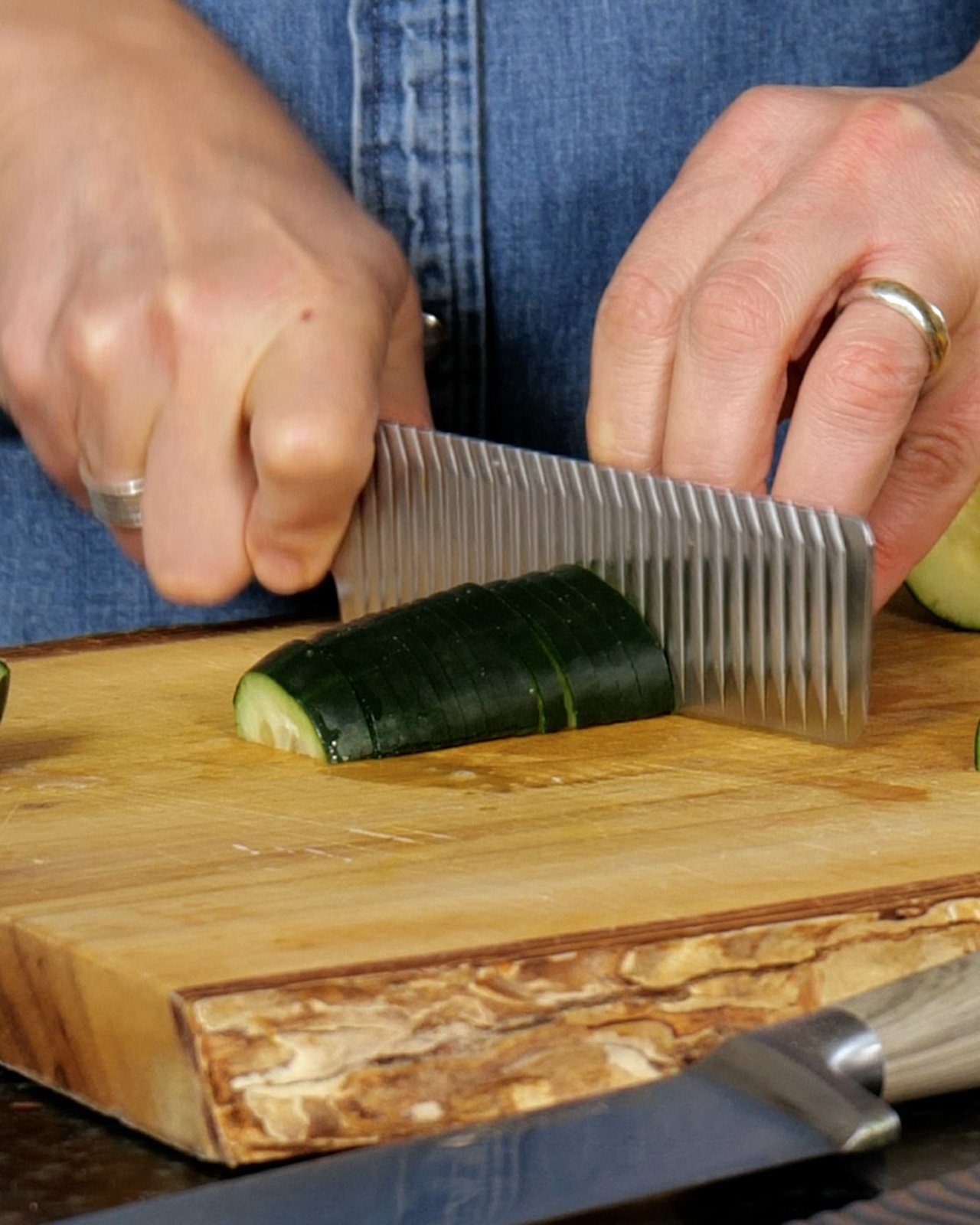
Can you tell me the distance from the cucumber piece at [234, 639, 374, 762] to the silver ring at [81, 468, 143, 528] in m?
0.37

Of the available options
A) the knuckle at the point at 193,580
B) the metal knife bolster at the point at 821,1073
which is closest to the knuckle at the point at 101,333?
the knuckle at the point at 193,580

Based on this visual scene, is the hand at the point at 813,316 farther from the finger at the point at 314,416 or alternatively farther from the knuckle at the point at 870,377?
the finger at the point at 314,416

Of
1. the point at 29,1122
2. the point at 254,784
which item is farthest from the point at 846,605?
the point at 29,1122

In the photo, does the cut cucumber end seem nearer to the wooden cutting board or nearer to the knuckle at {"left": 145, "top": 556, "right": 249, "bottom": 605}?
the wooden cutting board

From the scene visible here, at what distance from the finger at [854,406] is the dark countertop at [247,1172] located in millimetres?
962

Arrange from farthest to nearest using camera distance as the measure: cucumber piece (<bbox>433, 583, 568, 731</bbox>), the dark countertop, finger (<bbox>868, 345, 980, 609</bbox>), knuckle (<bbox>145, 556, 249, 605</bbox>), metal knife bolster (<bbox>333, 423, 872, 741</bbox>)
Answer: knuckle (<bbox>145, 556, 249, 605</bbox>)
finger (<bbox>868, 345, 980, 609</bbox>)
cucumber piece (<bbox>433, 583, 568, 731</bbox>)
metal knife bolster (<bbox>333, 423, 872, 741</bbox>)
the dark countertop

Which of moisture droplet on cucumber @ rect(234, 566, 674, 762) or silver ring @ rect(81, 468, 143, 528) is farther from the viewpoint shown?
silver ring @ rect(81, 468, 143, 528)

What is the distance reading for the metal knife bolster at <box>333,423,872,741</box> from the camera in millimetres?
2201

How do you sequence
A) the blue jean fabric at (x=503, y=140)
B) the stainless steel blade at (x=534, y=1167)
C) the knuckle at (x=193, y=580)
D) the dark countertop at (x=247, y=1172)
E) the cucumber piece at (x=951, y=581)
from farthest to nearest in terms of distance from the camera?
the blue jean fabric at (x=503, y=140)
the cucumber piece at (x=951, y=581)
the knuckle at (x=193, y=580)
the dark countertop at (x=247, y=1172)
the stainless steel blade at (x=534, y=1167)

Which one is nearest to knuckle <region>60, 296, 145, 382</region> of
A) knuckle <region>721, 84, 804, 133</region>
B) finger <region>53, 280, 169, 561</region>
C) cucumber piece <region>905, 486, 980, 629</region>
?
finger <region>53, 280, 169, 561</region>

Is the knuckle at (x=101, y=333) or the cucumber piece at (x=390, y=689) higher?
the knuckle at (x=101, y=333)

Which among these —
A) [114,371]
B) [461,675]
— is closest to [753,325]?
[461,675]

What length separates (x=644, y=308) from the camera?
240 cm

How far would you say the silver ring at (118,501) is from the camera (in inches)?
102
